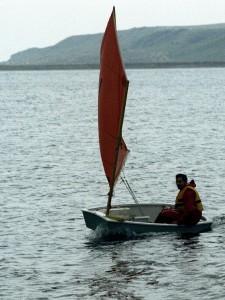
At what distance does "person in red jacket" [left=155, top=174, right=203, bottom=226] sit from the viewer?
2956 centimetres

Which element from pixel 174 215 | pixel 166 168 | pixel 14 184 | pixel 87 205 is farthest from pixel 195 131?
pixel 174 215

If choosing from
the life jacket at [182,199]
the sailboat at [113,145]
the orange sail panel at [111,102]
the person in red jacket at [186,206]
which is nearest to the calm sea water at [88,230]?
the sailboat at [113,145]

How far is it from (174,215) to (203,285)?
18.7ft

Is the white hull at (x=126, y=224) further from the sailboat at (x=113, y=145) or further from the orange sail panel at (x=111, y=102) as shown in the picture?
the orange sail panel at (x=111, y=102)

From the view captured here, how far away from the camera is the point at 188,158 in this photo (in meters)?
57.9

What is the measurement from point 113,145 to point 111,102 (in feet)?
4.76

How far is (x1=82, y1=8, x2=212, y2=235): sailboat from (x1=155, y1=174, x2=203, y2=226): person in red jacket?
0.32m

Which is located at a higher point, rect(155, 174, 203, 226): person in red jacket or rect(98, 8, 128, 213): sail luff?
rect(98, 8, 128, 213): sail luff

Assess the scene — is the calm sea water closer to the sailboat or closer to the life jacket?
the sailboat


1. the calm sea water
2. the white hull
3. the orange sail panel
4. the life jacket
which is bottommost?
the calm sea water

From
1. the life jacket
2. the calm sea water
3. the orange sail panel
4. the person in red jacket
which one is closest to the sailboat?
the orange sail panel

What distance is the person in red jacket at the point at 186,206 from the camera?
29.6 metres

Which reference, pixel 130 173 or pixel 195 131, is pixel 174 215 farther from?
pixel 195 131

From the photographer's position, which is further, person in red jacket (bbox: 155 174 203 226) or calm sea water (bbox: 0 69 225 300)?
person in red jacket (bbox: 155 174 203 226)
